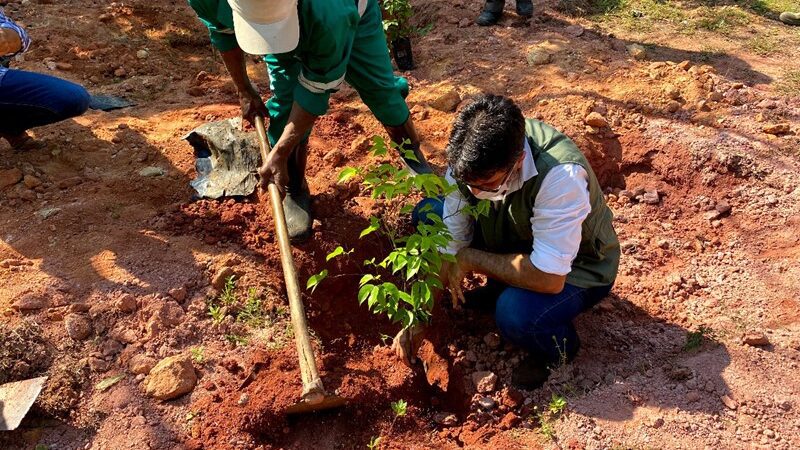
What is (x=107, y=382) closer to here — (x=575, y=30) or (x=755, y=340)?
(x=755, y=340)

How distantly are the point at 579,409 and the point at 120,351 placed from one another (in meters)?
1.91

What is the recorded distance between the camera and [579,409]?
8.08 ft

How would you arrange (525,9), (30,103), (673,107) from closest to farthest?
(30,103) → (673,107) → (525,9)

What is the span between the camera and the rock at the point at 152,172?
11.9ft

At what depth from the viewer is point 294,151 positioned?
10.5 feet

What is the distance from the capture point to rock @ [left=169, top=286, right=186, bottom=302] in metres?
2.86

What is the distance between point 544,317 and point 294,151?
1.51m

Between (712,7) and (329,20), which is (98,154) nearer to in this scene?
(329,20)

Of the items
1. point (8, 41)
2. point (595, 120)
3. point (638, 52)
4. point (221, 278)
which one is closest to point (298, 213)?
point (221, 278)

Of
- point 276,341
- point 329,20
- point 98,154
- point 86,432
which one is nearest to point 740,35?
point 329,20

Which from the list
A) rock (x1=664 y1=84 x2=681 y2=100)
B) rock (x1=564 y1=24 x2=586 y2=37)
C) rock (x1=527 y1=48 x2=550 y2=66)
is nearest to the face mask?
rock (x1=664 y1=84 x2=681 y2=100)

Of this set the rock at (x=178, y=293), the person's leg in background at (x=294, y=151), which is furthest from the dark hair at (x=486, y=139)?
the rock at (x=178, y=293)

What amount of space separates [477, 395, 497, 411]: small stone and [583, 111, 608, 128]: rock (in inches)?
78.5

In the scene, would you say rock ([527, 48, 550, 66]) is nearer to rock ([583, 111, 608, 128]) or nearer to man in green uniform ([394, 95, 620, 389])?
rock ([583, 111, 608, 128])
